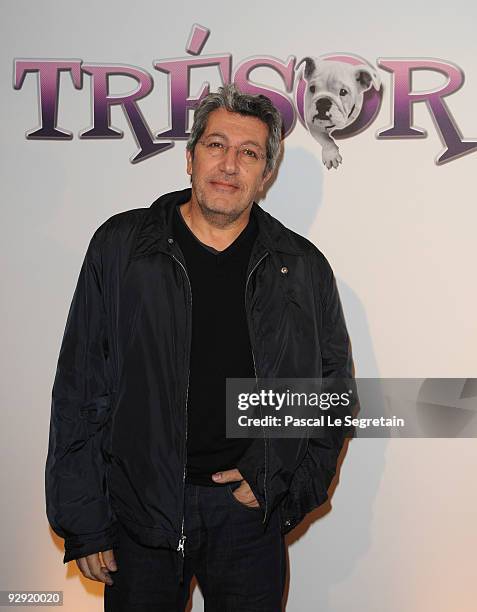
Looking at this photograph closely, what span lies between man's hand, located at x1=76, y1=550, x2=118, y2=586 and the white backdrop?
2.34ft

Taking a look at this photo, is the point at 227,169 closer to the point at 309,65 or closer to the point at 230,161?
the point at 230,161

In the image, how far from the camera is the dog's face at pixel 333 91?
8.00ft

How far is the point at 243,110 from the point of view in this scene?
77.4 inches

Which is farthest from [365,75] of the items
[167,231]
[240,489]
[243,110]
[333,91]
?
[240,489]

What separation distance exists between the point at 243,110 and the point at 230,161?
0.52 ft

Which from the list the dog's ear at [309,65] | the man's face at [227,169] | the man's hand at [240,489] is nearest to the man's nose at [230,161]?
the man's face at [227,169]

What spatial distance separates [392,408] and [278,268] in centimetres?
81

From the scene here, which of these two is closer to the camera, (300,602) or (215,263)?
(215,263)

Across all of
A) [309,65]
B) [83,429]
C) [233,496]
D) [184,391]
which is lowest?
[233,496]

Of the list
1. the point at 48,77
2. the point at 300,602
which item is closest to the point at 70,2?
the point at 48,77

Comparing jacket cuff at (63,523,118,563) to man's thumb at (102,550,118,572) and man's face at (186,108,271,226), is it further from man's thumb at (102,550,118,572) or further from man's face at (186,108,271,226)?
man's face at (186,108,271,226)

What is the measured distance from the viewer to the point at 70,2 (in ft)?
7.97

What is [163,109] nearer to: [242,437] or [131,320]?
[131,320]

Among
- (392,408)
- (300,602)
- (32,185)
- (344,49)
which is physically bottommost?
(300,602)
